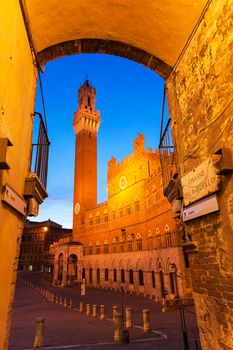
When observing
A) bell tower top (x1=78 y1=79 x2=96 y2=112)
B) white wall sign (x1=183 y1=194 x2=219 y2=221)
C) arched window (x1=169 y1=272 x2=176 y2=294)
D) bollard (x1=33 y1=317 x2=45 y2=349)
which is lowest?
bollard (x1=33 y1=317 x2=45 y2=349)

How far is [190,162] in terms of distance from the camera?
4.50 meters

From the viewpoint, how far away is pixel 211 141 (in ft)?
12.3

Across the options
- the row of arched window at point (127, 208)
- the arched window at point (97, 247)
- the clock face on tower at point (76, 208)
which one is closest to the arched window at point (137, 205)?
the row of arched window at point (127, 208)

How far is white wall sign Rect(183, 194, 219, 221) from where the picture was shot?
351 cm

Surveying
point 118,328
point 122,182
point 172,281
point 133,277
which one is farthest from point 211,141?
point 122,182

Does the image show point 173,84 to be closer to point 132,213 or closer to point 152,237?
point 152,237

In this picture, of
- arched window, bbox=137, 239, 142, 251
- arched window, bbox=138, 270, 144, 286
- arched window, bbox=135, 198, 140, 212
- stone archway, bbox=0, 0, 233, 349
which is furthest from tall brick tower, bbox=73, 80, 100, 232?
stone archway, bbox=0, 0, 233, 349

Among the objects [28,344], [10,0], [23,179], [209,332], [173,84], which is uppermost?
[173,84]

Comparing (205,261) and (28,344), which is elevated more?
(205,261)

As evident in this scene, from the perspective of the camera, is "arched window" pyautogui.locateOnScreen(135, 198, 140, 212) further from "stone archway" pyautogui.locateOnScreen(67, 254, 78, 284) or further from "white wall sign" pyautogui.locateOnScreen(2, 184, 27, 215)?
"white wall sign" pyautogui.locateOnScreen(2, 184, 27, 215)

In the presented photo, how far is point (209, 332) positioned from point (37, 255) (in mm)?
63740

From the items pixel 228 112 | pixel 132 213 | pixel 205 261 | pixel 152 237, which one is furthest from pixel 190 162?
pixel 132 213

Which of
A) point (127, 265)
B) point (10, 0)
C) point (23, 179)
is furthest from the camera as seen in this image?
point (127, 265)

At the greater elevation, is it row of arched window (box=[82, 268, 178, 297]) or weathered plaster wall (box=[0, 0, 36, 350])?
weathered plaster wall (box=[0, 0, 36, 350])
